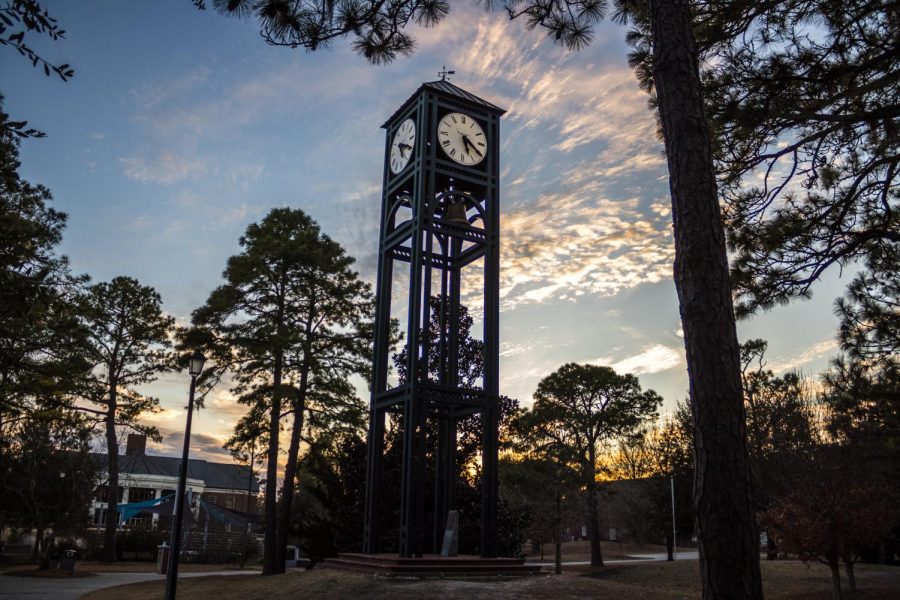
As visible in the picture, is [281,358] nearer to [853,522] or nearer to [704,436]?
[853,522]

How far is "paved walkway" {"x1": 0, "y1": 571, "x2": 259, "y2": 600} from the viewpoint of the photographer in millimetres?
15375

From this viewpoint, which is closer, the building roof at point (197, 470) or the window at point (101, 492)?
the window at point (101, 492)

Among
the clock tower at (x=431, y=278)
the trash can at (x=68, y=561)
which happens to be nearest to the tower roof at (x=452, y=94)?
the clock tower at (x=431, y=278)

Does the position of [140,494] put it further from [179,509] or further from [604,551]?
[179,509]

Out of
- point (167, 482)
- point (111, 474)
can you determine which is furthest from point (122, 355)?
point (167, 482)

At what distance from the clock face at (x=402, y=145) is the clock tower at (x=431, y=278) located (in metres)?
0.02

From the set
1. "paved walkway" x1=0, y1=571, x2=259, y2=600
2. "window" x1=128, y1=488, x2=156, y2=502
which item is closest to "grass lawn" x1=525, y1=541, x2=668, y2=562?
"paved walkway" x1=0, y1=571, x2=259, y2=600

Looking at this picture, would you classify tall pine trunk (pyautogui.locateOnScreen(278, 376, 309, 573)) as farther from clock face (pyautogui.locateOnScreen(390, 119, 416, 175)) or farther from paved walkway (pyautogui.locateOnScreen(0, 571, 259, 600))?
clock face (pyautogui.locateOnScreen(390, 119, 416, 175))

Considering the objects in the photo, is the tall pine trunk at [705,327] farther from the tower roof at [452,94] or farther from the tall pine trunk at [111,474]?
the tall pine trunk at [111,474]

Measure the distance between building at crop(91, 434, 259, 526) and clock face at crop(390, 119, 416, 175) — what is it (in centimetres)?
4491

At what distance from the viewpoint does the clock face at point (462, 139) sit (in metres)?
13.9

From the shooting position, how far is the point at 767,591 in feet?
62.8

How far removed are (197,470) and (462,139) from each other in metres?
61.7

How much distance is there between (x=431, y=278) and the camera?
1362 centimetres
